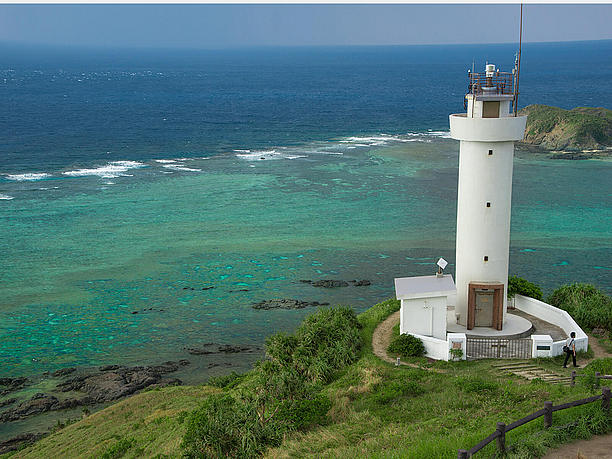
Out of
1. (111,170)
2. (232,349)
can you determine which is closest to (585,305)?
(232,349)

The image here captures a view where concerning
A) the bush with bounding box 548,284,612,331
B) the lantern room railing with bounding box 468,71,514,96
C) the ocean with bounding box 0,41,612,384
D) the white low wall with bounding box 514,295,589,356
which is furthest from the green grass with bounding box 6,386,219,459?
the lantern room railing with bounding box 468,71,514,96

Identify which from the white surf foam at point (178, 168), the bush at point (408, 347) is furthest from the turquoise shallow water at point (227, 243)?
the bush at point (408, 347)

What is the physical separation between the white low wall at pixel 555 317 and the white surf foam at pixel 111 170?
4623 cm

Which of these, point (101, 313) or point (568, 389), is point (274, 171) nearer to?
point (101, 313)

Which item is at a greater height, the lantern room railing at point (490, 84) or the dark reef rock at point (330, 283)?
the lantern room railing at point (490, 84)

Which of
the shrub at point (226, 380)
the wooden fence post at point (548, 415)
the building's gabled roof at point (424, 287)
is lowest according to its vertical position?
the shrub at point (226, 380)

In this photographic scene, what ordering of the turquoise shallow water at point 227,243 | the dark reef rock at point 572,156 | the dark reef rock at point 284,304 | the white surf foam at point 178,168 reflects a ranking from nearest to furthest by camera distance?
the turquoise shallow water at point 227,243 < the dark reef rock at point 284,304 < the white surf foam at point 178,168 < the dark reef rock at point 572,156

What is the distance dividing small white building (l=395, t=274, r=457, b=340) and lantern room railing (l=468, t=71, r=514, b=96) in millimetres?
6288

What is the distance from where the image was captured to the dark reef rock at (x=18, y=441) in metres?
22.1

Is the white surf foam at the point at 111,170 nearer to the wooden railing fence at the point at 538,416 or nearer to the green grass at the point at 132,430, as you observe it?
the green grass at the point at 132,430

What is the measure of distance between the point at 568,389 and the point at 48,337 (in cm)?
2170

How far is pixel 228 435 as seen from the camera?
16.6 m

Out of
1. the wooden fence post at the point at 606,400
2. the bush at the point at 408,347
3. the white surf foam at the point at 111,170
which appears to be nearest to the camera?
the wooden fence post at the point at 606,400

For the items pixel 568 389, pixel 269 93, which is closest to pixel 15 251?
pixel 568 389
